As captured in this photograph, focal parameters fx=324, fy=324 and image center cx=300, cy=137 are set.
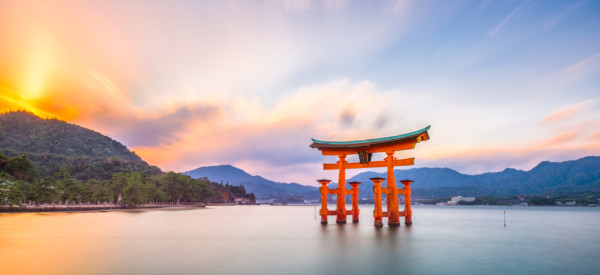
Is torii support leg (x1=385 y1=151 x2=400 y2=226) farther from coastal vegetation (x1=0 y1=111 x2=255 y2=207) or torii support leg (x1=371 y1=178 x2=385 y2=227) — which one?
coastal vegetation (x1=0 y1=111 x2=255 y2=207)

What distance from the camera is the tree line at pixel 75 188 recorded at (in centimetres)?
4867

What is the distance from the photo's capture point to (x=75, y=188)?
56.1 meters

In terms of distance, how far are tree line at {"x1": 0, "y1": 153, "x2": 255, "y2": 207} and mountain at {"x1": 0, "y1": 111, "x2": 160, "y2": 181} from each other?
116 feet

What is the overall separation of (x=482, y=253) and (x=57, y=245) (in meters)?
23.1

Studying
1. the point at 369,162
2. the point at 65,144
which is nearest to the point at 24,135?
the point at 65,144

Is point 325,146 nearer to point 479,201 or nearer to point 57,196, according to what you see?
point 57,196

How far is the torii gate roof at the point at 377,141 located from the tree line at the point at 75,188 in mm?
43099

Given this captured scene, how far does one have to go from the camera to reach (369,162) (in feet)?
92.2

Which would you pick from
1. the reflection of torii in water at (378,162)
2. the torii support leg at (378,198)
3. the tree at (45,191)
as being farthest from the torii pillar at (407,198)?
the tree at (45,191)

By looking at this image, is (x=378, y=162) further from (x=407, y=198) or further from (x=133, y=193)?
(x=133, y=193)

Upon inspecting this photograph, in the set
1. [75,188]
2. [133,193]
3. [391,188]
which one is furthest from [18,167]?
[391,188]

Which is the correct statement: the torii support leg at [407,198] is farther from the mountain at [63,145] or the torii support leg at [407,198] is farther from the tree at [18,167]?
the mountain at [63,145]

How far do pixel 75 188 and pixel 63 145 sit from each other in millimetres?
118357

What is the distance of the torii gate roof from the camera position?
23.5m
